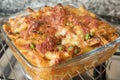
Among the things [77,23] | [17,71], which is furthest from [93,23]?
[17,71]

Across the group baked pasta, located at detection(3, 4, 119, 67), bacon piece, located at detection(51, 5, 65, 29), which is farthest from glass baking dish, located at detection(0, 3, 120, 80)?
bacon piece, located at detection(51, 5, 65, 29)

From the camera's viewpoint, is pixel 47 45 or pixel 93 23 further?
pixel 93 23

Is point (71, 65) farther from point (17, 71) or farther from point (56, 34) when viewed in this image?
point (17, 71)

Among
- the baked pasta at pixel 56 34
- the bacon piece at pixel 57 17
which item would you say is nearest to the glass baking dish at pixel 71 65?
the baked pasta at pixel 56 34

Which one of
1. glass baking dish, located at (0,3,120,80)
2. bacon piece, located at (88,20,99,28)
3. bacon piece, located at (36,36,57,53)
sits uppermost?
bacon piece, located at (88,20,99,28)

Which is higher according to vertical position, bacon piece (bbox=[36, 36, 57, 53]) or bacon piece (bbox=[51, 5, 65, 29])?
bacon piece (bbox=[51, 5, 65, 29])

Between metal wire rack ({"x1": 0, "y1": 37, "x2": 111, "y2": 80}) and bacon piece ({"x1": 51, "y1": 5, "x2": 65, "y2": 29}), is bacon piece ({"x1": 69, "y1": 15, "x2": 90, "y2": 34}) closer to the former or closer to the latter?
bacon piece ({"x1": 51, "y1": 5, "x2": 65, "y2": 29})

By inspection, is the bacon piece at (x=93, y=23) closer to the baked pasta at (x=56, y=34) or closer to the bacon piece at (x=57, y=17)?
the baked pasta at (x=56, y=34)

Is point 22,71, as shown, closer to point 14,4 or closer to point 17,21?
point 17,21
